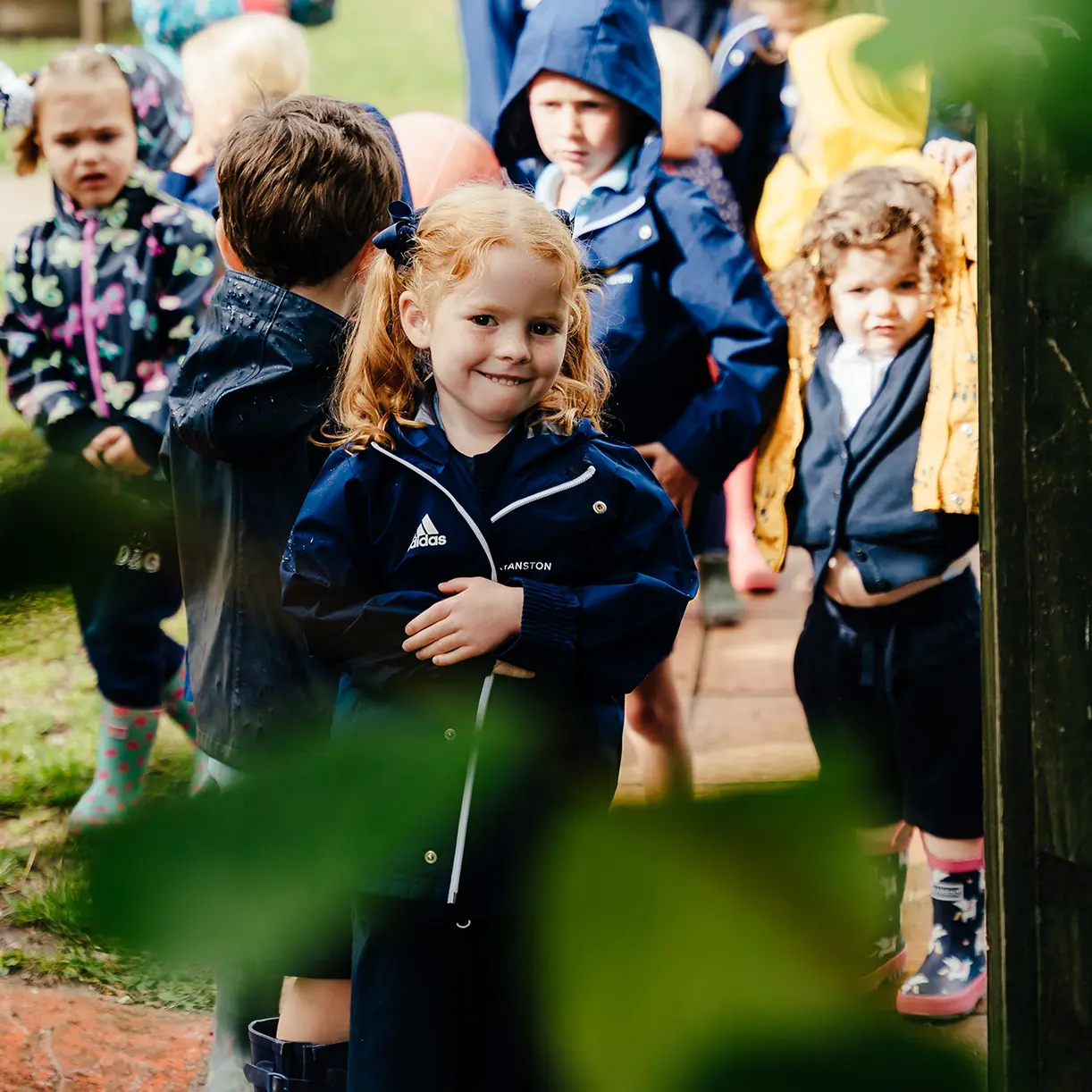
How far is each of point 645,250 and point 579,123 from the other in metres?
0.25

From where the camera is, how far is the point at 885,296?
103 inches

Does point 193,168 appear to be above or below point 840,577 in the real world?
above

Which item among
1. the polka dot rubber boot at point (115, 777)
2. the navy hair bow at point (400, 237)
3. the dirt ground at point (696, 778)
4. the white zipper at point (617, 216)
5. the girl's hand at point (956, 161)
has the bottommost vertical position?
the dirt ground at point (696, 778)

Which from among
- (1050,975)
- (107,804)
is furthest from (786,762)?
(1050,975)

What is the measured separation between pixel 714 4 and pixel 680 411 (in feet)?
6.37

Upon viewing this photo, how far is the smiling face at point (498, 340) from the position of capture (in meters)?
1.54

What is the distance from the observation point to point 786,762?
1.27 feet

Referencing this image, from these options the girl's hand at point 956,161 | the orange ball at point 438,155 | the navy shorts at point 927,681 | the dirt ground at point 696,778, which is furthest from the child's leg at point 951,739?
the orange ball at point 438,155

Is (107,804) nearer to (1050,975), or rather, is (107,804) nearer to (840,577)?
(1050,975)

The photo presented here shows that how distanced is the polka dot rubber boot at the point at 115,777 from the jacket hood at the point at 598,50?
218 centimetres

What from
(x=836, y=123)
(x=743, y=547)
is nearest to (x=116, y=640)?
(x=836, y=123)

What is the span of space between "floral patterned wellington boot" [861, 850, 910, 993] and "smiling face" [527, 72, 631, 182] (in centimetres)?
238

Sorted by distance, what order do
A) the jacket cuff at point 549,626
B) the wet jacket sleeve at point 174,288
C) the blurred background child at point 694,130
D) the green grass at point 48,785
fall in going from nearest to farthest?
the green grass at point 48,785, the wet jacket sleeve at point 174,288, the jacket cuff at point 549,626, the blurred background child at point 694,130

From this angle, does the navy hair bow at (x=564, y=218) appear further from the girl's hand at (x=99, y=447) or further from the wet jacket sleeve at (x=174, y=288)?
the girl's hand at (x=99, y=447)
